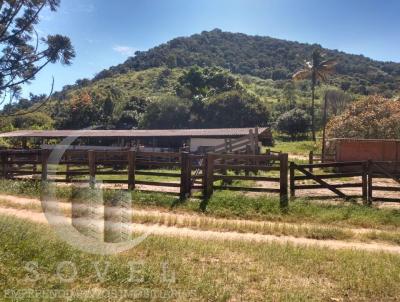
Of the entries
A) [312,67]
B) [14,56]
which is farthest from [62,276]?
[312,67]

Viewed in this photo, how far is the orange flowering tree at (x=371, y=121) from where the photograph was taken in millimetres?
37844

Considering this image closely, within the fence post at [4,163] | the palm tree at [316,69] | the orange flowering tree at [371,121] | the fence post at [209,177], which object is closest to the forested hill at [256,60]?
the palm tree at [316,69]

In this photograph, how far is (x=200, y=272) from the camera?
5875 mm

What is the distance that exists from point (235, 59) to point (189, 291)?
178674mm

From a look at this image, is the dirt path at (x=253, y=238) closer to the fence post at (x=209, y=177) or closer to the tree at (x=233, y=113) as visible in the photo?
the fence post at (x=209, y=177)

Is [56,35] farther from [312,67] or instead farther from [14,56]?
[312,67]

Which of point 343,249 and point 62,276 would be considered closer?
point 62,276

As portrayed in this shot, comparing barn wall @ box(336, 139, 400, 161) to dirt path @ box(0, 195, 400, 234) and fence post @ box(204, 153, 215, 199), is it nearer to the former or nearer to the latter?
fence post @ box(204, 153, 215, 199)

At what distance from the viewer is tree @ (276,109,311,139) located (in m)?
65.5

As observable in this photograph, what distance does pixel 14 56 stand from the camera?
8172mm

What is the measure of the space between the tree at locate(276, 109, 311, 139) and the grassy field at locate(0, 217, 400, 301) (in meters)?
59.5

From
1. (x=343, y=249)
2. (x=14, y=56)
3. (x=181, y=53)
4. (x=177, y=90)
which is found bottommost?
(x=343, y=249)

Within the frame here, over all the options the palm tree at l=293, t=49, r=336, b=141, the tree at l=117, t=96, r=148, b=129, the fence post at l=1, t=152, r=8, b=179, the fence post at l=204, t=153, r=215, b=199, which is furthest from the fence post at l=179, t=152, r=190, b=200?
the tree at l=117, t=96, r=148, b=129

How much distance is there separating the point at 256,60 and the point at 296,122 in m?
116
